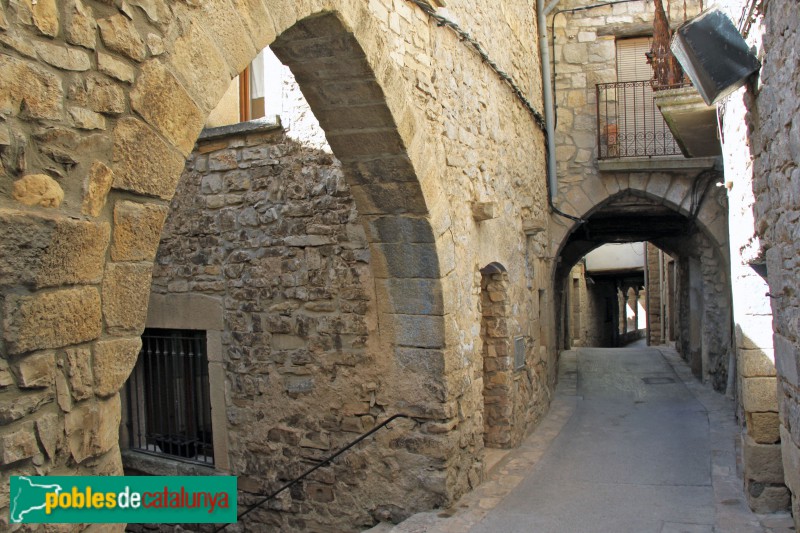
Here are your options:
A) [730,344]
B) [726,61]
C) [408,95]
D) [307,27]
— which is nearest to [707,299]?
[730,344]

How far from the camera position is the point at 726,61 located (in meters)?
4.02

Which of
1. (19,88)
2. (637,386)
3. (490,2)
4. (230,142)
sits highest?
(490,2)

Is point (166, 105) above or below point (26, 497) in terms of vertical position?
above

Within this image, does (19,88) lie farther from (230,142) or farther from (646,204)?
(646,204)

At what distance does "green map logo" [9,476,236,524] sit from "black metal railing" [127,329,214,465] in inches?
128

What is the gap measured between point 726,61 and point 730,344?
5881 millimetres

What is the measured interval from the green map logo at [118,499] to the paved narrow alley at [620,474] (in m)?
2.10

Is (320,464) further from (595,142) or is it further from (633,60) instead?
(633,60)

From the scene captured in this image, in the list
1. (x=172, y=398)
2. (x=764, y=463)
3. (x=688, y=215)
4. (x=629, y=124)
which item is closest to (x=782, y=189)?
(x=764, y=463)

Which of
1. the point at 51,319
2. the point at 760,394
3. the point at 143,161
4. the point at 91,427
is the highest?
the point at 143,161

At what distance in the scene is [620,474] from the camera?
5.98 m

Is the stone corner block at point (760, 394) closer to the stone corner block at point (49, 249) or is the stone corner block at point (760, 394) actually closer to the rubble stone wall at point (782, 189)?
the rubble stone wall at point (782, 189)

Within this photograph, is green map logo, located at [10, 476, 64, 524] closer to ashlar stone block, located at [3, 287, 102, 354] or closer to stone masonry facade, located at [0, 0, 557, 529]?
stone masonry facade, located at [0, 0, 557, 529]

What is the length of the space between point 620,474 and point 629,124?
17.0 feet
